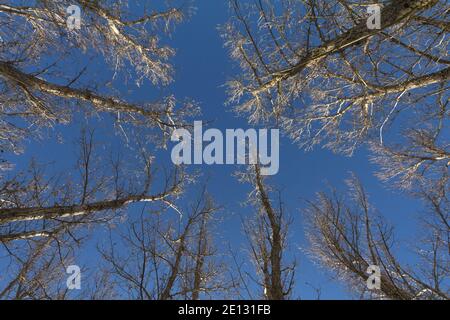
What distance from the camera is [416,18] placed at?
296 centimetres

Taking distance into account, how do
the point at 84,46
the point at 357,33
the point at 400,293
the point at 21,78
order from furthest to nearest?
the point at 84,46 → the point at 400,293 → the point at 21,78 → the point at 357,33

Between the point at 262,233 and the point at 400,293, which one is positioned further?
the point at 262,233

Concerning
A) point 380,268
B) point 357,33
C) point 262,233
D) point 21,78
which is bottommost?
point 380,268

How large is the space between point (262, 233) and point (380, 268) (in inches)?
75.7

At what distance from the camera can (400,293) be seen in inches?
160
